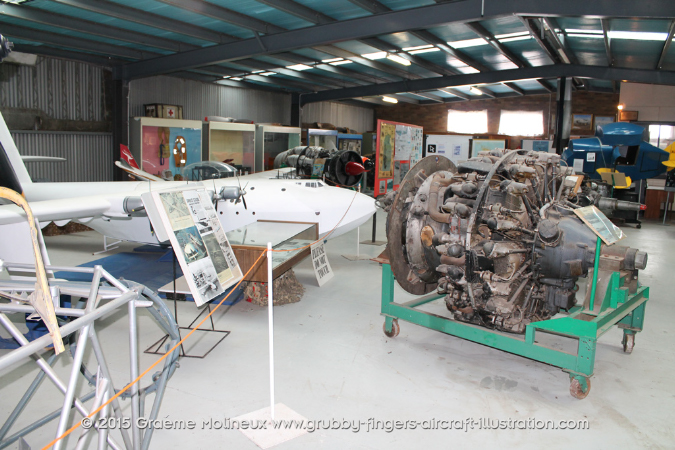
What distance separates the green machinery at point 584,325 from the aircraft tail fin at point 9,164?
4290 mm

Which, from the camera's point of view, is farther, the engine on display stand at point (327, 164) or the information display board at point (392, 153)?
the engine on display stand at point (327, 164)

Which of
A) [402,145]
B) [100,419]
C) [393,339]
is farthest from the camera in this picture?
[402,145]

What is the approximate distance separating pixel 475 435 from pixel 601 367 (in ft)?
6.86

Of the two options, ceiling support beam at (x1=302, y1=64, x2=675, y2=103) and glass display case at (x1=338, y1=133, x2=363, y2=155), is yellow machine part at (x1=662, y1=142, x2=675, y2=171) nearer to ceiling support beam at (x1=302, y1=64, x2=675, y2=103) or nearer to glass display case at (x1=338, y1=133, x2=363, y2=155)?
ceiling support beam at (x1=302, y1=64, x2=675, y2=103)

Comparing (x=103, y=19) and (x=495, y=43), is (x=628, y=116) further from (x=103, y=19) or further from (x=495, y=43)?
(x=103, y=19)

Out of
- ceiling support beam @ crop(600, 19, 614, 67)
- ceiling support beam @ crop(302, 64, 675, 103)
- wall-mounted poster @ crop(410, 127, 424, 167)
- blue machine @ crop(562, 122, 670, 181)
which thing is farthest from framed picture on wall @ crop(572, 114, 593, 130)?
wall-mounted poster @ crop(410, 127, 424, 167)

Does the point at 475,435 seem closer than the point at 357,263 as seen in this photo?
Yes

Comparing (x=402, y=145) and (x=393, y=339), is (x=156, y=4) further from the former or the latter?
(x=393, y=339)

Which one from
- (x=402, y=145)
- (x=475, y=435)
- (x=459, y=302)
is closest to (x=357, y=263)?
(x=402, y=145)

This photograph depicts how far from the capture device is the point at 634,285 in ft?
16.4

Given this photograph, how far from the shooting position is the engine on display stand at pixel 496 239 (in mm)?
4535

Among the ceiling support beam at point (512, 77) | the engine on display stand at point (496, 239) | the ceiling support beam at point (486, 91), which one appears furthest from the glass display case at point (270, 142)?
the engine on display stand at point (496, 239)

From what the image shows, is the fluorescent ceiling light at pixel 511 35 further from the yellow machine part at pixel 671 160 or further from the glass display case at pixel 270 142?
the glass display case at pixel 270 142

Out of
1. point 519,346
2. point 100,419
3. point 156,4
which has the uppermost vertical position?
point 156,4
